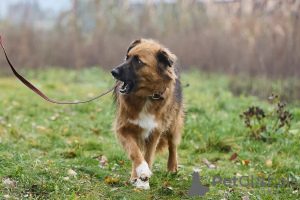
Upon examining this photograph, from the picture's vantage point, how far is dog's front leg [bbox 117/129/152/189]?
4156 millimetres

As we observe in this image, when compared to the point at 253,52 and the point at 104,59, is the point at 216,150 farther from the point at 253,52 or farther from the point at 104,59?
the point at 104,59

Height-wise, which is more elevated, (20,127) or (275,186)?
(20,127)

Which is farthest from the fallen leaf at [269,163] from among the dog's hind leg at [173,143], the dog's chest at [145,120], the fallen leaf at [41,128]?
the fallen leaf at [41,128]

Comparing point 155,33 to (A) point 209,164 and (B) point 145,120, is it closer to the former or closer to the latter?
(A) point 209,164

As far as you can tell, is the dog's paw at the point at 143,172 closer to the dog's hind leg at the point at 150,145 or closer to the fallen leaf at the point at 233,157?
the dog's hind leg at the point at 150,145

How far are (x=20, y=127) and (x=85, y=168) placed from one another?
264 centimetres

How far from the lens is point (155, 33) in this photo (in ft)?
56.1

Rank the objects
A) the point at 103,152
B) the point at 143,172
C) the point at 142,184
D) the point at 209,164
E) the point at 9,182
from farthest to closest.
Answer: the point at 103,152
the point at 209,164
the point at 142,184
the point at 143,172
the point at 9,182

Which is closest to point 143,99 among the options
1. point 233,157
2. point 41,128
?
point 233,157

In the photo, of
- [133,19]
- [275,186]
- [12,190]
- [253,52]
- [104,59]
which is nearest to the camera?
[12,190]

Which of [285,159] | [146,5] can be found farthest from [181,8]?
[285,159]

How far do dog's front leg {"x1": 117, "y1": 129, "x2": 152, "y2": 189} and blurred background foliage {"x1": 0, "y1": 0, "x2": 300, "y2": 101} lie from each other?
7.64 meters

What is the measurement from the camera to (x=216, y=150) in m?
6.28

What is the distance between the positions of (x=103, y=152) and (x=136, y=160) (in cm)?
164
